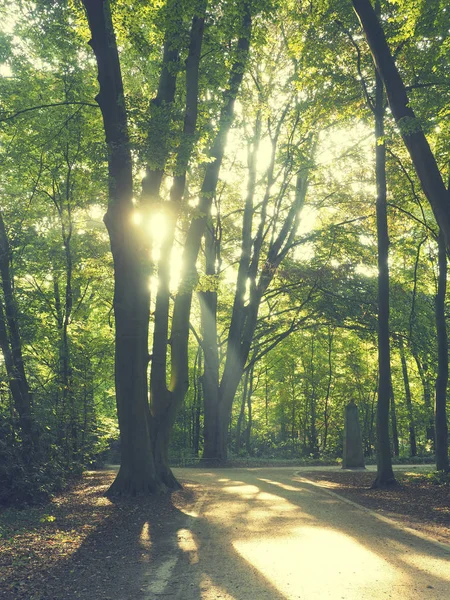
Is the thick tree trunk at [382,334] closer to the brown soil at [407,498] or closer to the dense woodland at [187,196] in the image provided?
the dense woodland at [187,196]

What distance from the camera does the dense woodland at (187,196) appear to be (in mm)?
10547

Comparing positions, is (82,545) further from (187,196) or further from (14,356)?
(187,196)

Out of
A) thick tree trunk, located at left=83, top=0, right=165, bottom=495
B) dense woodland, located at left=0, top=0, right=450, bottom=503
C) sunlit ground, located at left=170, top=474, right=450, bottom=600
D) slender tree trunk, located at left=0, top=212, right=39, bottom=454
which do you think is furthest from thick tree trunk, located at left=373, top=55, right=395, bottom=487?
slender tree trunk, located at left=0, top=212, right=39, bottom=454

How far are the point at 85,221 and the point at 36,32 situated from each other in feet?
23.5

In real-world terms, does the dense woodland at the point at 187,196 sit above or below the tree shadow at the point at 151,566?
above

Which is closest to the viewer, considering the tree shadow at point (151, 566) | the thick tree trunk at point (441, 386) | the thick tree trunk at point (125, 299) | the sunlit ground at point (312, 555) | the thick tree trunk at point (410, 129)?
the sunlit ground at point (312, 555)

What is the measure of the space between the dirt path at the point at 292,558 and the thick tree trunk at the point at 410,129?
445 cm

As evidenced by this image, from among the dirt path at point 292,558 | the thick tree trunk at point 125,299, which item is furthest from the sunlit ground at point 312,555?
the thick tree trunk at point 125,299

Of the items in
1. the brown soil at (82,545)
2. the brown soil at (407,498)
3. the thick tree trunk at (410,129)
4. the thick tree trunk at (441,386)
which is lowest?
the brown soil at (82,545)

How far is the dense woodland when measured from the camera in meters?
10.5

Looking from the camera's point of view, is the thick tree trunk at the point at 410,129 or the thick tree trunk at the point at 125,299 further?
the thick tree trunk at the point at 125,299

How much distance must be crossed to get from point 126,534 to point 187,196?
1171 centimetres

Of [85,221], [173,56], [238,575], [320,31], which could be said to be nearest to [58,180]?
[85,221]

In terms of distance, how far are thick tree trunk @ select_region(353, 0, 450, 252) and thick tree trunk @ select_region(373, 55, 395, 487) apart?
3.81 m
